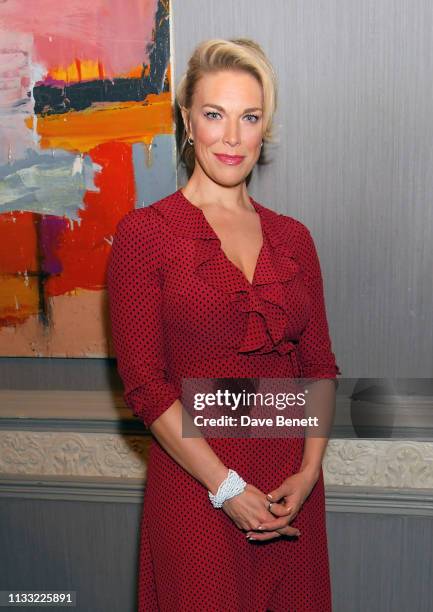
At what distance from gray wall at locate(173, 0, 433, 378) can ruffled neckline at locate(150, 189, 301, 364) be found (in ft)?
1.84

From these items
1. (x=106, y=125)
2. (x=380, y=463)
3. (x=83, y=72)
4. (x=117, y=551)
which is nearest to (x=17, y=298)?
(x=106, y=125)

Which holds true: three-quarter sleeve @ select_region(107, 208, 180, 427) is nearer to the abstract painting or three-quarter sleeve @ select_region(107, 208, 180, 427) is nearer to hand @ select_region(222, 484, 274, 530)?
hand @ select_region(222, 484, 274, 530)

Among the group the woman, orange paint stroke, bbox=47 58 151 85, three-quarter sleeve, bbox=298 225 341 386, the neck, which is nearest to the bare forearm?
the woman

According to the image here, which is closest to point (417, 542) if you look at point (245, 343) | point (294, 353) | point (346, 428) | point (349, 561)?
point (349, 561)

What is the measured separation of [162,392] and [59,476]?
1.06 meters

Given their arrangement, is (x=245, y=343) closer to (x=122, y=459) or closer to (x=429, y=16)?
(x=122, y=459)

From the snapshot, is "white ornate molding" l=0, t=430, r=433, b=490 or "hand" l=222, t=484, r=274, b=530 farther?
"white ornate molding" l=0, t=430, r=433, b=490

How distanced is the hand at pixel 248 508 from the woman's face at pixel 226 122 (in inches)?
26.7

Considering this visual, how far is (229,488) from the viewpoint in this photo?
1457 millimetres

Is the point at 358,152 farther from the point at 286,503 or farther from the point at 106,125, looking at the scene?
the point at 286,503

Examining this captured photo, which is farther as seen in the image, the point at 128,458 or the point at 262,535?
the point at 128,458

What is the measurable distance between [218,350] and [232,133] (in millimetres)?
468

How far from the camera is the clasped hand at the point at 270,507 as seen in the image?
147 cm

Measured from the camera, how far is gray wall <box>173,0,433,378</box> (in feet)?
6.70
